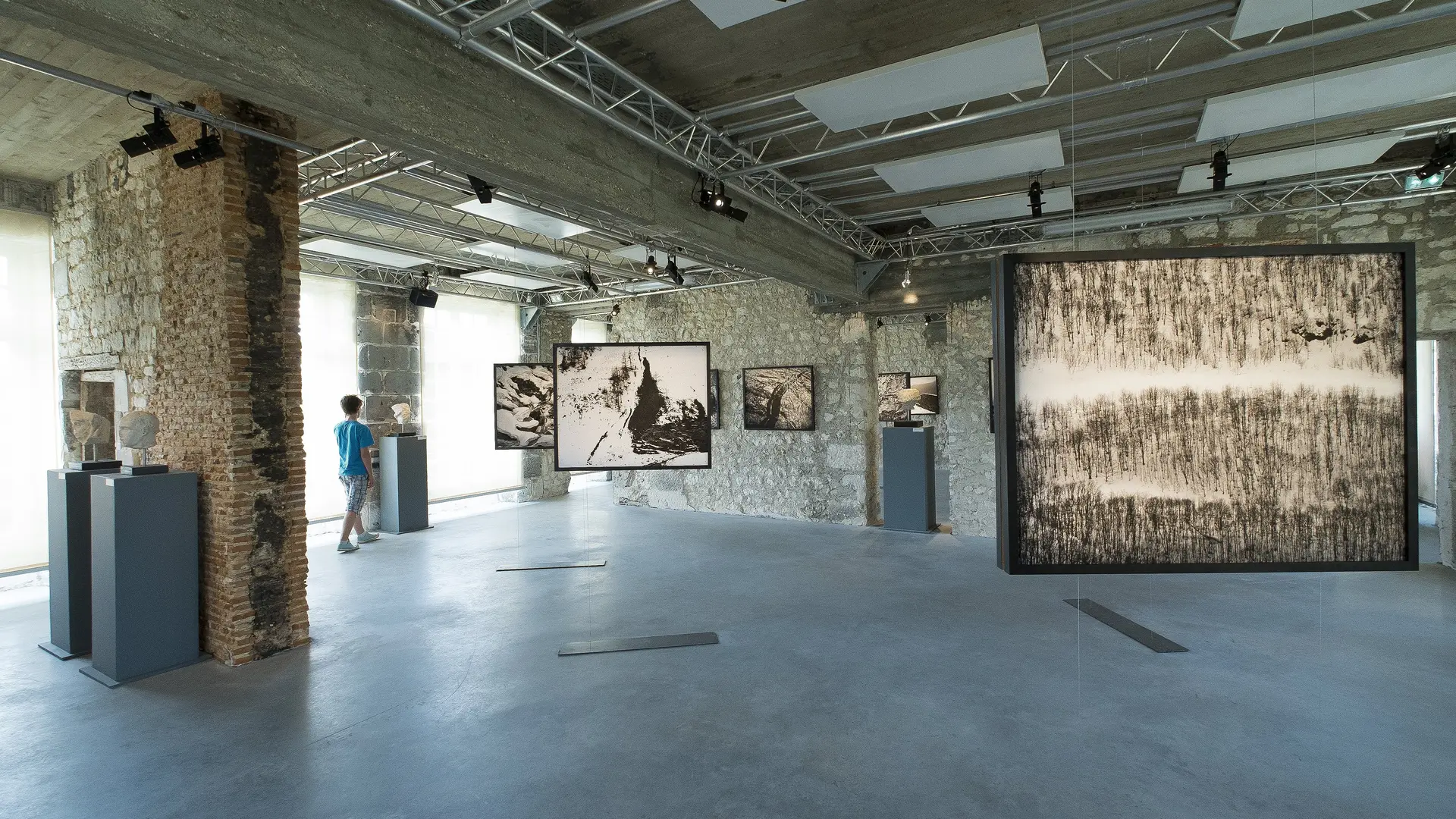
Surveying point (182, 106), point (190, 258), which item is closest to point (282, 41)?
point (182, 106)

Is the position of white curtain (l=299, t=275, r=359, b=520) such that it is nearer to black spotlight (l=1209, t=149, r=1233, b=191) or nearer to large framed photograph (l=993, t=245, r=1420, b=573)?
large framed photograph (l=993, t=245, r=1420, b=573)

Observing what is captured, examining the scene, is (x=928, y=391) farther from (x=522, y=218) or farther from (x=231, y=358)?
(x=231, y=358)

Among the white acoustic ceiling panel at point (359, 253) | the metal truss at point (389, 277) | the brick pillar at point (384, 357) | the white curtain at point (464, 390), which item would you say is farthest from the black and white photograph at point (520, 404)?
the white curtain at point (464, 390)

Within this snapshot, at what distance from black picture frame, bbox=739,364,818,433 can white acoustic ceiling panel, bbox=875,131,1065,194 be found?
183 inches

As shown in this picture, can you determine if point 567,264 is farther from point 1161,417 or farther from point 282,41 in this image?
point 1161,417

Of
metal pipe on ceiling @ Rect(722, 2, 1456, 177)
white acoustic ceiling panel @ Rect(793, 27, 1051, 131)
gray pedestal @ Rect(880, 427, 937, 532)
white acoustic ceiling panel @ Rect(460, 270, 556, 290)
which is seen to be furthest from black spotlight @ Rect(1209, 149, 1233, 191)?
white acoustic ceiling panel @ Rect(460, 270, 556, 290)

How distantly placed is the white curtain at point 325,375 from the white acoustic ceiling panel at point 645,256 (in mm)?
4585

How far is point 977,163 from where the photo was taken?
5789 mm

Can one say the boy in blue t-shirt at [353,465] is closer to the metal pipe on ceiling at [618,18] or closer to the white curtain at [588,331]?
the metal pipe on ceiling at [618,18]

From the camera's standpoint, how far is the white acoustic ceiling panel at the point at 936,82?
3863 mm

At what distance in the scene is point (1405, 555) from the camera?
221 centimetres

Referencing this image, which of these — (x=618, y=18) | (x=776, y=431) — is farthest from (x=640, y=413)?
(x=776, y=431)

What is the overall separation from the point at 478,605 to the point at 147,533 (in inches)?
100

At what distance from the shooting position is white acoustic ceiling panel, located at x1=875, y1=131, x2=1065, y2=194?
17.8ft
